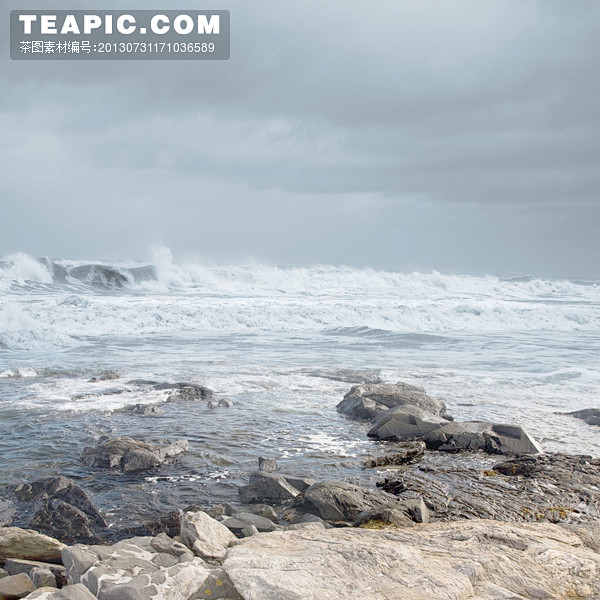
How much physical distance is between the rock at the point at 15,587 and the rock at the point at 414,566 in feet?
4.24

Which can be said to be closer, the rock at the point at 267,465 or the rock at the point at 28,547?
the rock at the point at 28,547

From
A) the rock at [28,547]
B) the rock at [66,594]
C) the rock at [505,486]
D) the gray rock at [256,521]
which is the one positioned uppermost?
the rock at [66,594]

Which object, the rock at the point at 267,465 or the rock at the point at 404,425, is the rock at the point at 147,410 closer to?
the rock at the point at 267,465

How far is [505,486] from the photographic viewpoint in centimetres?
633

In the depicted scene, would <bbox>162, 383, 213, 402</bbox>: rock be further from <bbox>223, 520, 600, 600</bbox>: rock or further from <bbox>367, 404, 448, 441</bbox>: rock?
<bbox>223, 520, 600, 600</bbox>: rock

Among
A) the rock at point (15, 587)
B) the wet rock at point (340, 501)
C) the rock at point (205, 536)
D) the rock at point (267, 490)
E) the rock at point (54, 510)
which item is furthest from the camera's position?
the rock at point (267, 490)

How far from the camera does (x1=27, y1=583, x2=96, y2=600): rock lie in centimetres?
326

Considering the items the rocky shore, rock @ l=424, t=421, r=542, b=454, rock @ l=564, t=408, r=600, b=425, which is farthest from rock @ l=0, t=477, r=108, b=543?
rock @ l=564, t=408, r=600, b=425

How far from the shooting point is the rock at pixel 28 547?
4.21 meters

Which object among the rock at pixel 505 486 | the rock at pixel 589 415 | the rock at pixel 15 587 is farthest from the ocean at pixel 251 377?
the rock at pixel 15 587

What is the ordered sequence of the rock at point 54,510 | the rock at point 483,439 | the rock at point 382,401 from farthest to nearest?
1. the rock at point 382,401
2. the rock at point 483,439
3. the rock at point 54,510

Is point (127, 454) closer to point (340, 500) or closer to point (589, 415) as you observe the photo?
point (340, 500)

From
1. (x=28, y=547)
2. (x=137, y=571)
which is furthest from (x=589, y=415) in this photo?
(x=28, y=547)

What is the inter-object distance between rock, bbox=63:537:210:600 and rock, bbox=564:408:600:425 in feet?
24.6
